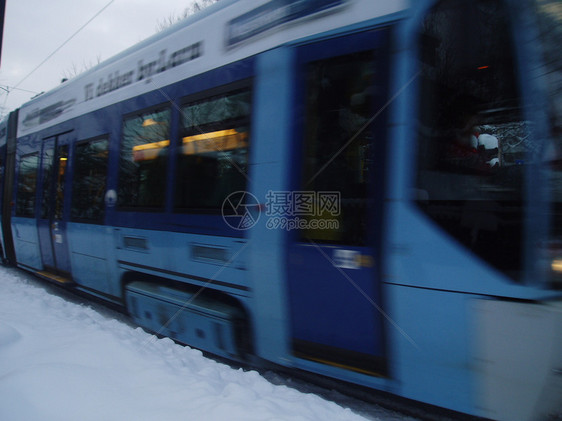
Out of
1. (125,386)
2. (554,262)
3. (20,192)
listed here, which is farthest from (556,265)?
(20,192)

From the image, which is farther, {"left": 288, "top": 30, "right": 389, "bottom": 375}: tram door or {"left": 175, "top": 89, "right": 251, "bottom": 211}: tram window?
{"left": 175, "top": 89, "right": 251, "bottom": 211}: tram window

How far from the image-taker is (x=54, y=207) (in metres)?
6.34

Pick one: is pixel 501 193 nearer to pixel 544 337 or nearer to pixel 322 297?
pixel 544 337

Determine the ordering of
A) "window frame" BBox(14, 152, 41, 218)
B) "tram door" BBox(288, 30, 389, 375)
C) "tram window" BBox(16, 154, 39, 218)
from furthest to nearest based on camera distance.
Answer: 1. "tram window" BBox(16, 154, 39, 218)
2. "window frame" BBox(14, 152, 41, 218)
3. "tram door" BBox(288, 30, 389, 375)

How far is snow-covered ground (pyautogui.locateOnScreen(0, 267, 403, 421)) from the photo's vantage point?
2.12 metres

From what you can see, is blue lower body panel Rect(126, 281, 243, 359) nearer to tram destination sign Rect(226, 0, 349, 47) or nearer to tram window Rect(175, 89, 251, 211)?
tram window Rect(175, 89, 251, 211)

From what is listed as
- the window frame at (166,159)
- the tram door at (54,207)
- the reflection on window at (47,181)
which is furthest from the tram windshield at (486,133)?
the reflection on window at (47,181)

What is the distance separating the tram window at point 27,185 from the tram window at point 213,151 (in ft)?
15.2

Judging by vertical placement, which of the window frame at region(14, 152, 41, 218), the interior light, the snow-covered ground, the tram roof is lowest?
the snow-covered ground

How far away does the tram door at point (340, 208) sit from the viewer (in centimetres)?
262

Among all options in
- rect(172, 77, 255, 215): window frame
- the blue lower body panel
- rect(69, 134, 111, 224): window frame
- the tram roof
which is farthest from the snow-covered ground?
the tram roof

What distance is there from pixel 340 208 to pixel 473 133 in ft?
3.09

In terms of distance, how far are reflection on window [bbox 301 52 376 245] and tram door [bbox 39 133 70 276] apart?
4.65 m

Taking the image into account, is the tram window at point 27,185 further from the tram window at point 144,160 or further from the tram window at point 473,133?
the tram window at point 473,133
